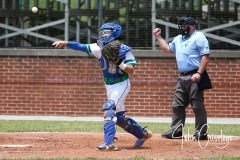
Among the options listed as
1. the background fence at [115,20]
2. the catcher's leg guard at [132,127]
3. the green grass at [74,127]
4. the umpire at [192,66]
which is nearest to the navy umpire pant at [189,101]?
the umpire at [192,66]

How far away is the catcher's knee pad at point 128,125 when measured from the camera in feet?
33.7

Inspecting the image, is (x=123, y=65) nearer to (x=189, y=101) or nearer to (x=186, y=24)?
(x=186, y=24)

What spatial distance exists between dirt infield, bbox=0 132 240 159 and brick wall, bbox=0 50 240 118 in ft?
14.3

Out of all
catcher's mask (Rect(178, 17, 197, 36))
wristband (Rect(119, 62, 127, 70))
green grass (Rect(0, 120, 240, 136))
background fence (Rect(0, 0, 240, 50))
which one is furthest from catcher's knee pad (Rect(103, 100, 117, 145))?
background fence (Rect(0, 0, 240, 50))

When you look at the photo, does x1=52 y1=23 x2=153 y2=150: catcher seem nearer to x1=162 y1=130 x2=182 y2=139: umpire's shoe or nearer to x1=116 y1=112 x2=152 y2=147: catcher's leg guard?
x1=116 y1=112 x2=152 y2=147: catcher's leg guard

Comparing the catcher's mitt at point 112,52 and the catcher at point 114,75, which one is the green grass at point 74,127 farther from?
the catcher's mitt at point 112,52

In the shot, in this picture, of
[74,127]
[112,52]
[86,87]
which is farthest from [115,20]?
[112,52]

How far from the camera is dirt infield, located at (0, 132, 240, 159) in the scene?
372 inches

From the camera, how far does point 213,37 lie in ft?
54.5

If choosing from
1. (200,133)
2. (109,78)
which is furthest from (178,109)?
(109,78)

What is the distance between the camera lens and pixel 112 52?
9.95 meters

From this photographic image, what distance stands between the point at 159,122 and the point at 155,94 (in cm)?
137

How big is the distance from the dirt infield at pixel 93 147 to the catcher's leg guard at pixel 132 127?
13 centimetres

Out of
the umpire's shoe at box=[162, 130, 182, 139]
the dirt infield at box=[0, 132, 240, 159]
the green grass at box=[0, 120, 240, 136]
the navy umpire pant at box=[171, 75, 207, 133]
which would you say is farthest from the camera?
the green grass at box=[0, 120, 240, 136]
